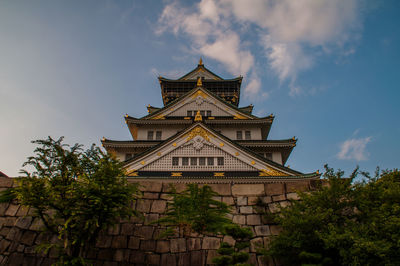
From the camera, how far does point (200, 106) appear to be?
26172mm

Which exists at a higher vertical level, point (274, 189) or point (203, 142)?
point (203, 142)

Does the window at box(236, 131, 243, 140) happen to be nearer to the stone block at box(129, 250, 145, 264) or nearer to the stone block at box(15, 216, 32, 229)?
the stone block at box(129, 250, 145, 264)

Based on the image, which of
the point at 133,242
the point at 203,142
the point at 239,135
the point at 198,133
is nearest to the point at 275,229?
the point at 133,242

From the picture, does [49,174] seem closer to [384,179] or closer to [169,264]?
[169,264]

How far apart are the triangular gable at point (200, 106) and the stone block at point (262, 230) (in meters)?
17.3

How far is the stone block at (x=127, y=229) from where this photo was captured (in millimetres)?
8219

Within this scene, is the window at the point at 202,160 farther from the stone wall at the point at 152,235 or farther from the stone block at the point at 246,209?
the stone block at the point at 246,209

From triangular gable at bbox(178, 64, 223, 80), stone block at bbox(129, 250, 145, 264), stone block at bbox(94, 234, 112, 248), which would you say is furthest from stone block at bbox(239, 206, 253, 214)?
triangular gable at bbox(178, 64, 223, 80)

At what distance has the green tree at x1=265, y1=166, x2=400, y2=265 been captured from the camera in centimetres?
558

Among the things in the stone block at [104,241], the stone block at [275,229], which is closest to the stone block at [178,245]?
the stone block at [104,241]

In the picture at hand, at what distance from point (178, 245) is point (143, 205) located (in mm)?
1673

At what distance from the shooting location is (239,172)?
17875mm

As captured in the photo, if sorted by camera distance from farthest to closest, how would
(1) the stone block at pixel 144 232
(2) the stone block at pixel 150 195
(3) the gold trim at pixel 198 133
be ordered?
(3) the gold trim at pixel 198 133 < (2) the stone block at pixel 150 195 < (1) the stone block at pixel 144 232

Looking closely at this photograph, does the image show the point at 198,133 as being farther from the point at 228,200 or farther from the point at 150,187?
the point at 228,200
